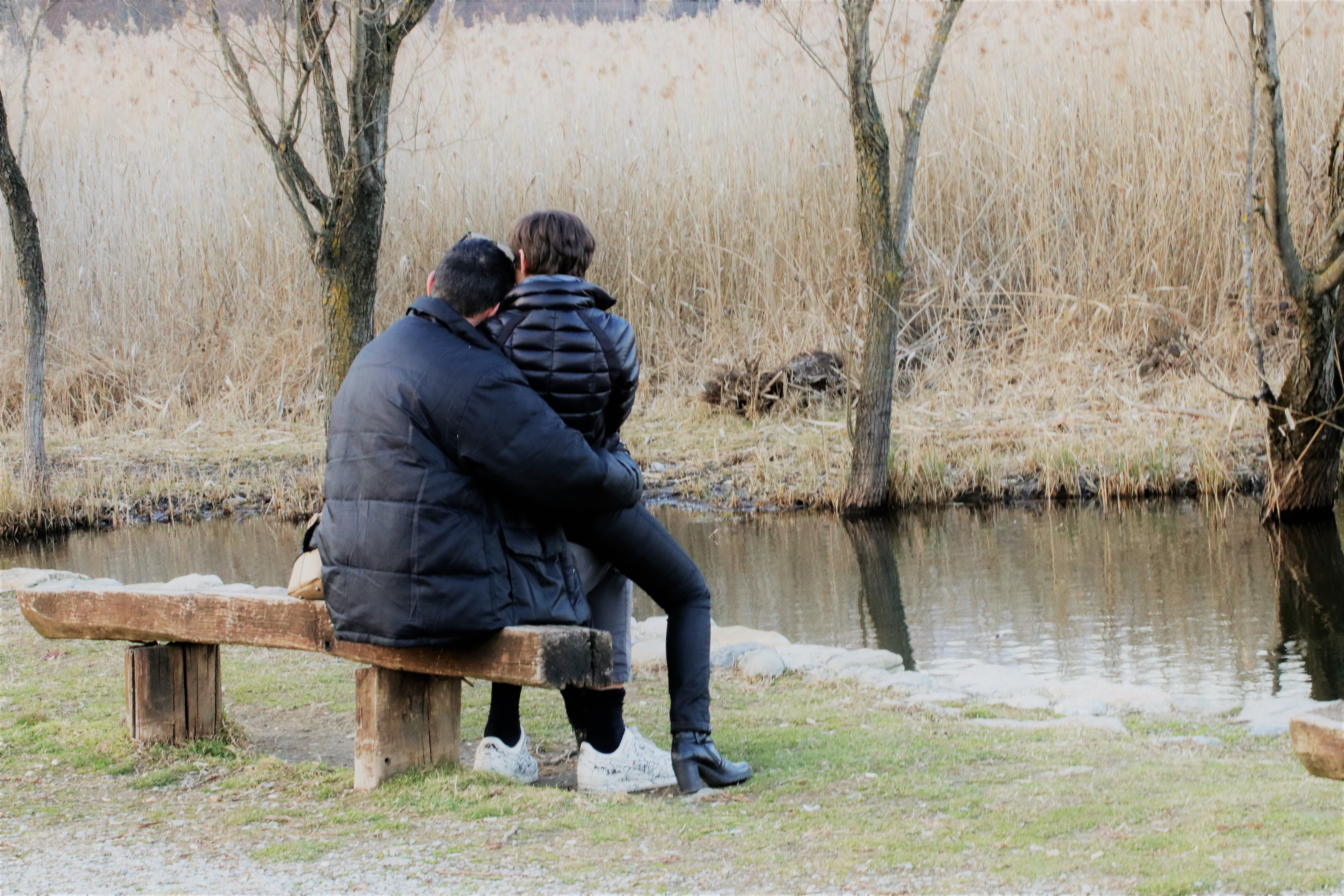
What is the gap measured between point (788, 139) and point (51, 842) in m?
10.3

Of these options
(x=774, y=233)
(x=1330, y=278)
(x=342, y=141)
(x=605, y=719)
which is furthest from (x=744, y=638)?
(x=774, y=233)

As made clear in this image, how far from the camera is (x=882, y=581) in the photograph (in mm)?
7176

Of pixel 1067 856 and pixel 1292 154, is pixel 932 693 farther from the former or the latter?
pixel 1292 154

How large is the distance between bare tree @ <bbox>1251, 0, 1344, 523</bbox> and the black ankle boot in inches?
200

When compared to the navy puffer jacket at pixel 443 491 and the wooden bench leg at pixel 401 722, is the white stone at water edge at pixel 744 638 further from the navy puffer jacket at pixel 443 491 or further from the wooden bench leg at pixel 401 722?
the navy puffer jacket at pixel 443 491

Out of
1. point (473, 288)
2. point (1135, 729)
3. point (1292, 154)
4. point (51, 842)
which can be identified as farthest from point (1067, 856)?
point (1292, 154)

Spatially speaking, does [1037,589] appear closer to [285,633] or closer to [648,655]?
[648,655]

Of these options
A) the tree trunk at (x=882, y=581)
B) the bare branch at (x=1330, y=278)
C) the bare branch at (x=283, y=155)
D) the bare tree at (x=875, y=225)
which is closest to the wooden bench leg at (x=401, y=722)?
the tree trunk at (x=882, y=581)

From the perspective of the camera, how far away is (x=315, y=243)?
19.9 ft

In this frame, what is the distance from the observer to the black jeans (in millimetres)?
3416

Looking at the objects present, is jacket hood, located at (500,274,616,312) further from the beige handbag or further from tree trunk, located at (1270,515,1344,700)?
tree trunk, located at (1270,515,1344,700)

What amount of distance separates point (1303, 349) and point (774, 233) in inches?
212

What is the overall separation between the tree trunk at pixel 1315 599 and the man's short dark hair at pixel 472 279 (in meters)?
3.34

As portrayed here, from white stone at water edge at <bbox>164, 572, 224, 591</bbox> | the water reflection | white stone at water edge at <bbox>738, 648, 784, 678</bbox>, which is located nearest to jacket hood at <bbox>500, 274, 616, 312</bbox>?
white stone at water edge at <bbox>738, 648, 784, 678</bbox>
